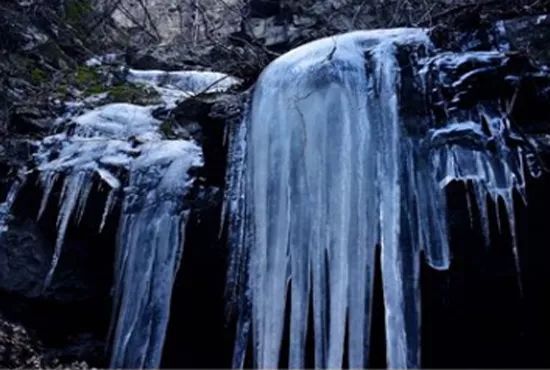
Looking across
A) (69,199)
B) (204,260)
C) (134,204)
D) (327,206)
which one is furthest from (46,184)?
(327,206)

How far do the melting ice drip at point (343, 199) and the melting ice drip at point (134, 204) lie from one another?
0.45 metres

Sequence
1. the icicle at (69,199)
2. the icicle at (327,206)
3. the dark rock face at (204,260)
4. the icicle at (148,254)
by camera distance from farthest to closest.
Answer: the icicle at (69,199) → the icicle at (148,254) → the dark rock face at (204,260) → the icicle at (327,206)

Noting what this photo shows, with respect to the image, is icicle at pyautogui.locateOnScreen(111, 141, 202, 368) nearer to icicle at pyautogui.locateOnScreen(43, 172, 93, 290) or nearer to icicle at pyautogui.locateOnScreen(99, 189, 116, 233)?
icicle at pyautogui.locateOnScreen(99, 189, 116, 233)

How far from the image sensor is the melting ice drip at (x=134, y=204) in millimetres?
4164

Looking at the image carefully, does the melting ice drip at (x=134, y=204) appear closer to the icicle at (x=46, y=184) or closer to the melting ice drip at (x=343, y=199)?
the icicle at (x=46, y=184)

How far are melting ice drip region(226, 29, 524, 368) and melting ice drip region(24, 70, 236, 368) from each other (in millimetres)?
453

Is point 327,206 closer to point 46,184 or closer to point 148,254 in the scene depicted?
point 148,254

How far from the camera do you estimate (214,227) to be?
14.2ft

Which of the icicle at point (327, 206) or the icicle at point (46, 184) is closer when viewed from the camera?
the icicle at point (327, 206)

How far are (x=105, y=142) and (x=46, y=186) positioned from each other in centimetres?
53

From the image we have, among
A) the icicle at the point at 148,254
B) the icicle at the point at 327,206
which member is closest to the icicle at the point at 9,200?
the icicle at the point at 148,254

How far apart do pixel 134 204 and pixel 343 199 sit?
1497mm

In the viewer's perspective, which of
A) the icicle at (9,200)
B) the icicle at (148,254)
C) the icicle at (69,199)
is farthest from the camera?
the icicle at (9,200)

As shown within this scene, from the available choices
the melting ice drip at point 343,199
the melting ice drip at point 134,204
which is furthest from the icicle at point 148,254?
the melting ice drip at point 343,199
